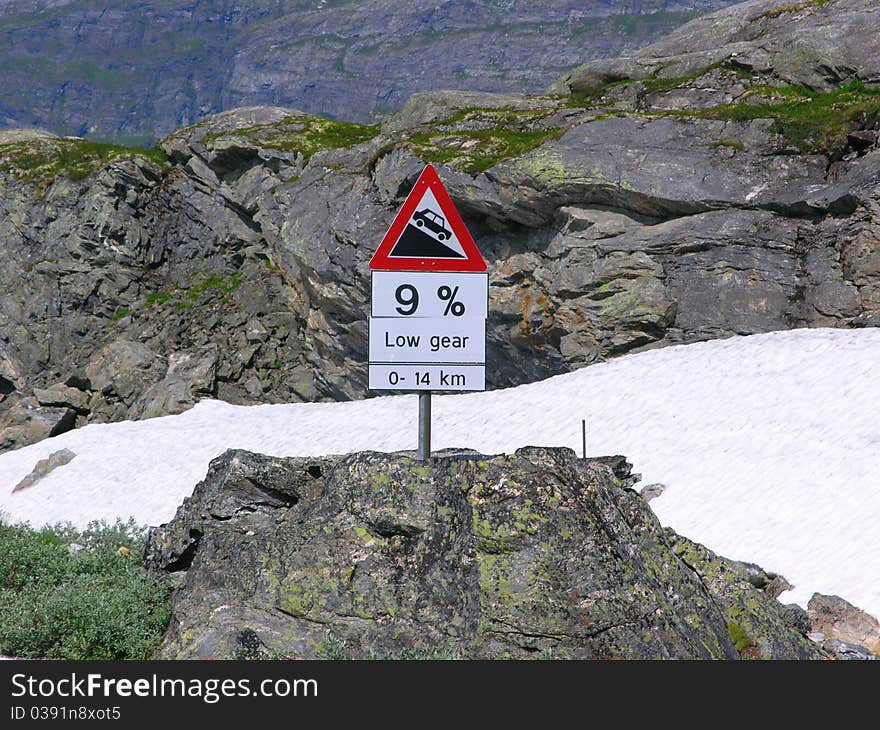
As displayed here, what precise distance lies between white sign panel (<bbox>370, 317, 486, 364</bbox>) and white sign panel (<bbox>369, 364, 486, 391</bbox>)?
6 cm

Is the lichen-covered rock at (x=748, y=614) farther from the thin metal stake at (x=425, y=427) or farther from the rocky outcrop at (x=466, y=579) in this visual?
the thin metal stake at (x=425, y=427)

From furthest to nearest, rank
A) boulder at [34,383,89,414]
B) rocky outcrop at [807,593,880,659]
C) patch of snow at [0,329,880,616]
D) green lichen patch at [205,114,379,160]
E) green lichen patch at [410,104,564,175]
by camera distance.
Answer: green lichen patch at [205,114,379,160], boulder at [34,383,89,414], green lichen patch at [410,104,564,175], patch of snow at [0,329,880,616], rocky outcrop at [807,593,880,659]

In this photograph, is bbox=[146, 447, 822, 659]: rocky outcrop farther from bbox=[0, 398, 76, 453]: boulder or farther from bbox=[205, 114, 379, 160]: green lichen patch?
bbox=[205, 114, 379, 160]: green lichen patch

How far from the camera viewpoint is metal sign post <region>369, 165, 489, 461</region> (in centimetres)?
799

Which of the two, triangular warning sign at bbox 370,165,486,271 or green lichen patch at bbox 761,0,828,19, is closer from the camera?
triangular warning sign at bbox 370,165,486,271

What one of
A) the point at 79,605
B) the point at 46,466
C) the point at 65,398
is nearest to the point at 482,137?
the point at 46,466

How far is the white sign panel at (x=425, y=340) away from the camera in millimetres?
8008

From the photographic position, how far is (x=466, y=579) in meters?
7.09

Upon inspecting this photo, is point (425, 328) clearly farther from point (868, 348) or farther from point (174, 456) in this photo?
point (174, 456)

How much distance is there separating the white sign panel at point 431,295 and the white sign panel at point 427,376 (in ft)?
1.47

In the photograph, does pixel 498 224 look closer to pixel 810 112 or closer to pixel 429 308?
pixel 810 112

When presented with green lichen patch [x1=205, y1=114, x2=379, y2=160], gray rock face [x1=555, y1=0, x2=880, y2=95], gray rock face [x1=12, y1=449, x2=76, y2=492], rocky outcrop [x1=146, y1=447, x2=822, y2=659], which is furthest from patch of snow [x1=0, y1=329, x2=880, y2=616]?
green lichen patch [x1=205, y1=114, x2=379, y2=160]

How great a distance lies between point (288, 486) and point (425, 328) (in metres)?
2.12

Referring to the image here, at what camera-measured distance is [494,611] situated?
686 centimetres
